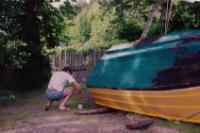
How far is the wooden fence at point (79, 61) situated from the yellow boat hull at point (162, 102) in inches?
393

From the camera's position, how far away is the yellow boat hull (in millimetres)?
9688

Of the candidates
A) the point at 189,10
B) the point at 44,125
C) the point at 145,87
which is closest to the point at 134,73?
the point at 145,87

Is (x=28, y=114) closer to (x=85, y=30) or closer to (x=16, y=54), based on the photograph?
(x=16, y=54)

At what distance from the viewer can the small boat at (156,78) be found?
978cm

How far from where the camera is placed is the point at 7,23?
18.1 meters

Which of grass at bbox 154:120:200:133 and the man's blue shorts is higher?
the man's blue shorts

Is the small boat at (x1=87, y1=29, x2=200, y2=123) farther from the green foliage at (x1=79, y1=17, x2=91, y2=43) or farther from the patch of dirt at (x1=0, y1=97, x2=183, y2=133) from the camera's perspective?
the green foliage at (x1=79, y1=17, x2=91, y2=43)

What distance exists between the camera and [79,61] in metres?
24.6

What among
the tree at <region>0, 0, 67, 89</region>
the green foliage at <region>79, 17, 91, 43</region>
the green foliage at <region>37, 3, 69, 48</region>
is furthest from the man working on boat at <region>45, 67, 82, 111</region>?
the green foliage at <region>79, 17, 91, 43</region>

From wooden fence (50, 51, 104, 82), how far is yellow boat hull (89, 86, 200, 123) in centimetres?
998

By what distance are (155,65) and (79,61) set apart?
45.6ft

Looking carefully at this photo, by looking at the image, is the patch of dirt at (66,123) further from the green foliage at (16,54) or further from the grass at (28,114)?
the green foliage at (16,54)

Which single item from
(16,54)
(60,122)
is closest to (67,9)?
(16,54)

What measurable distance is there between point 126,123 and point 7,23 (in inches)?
343
